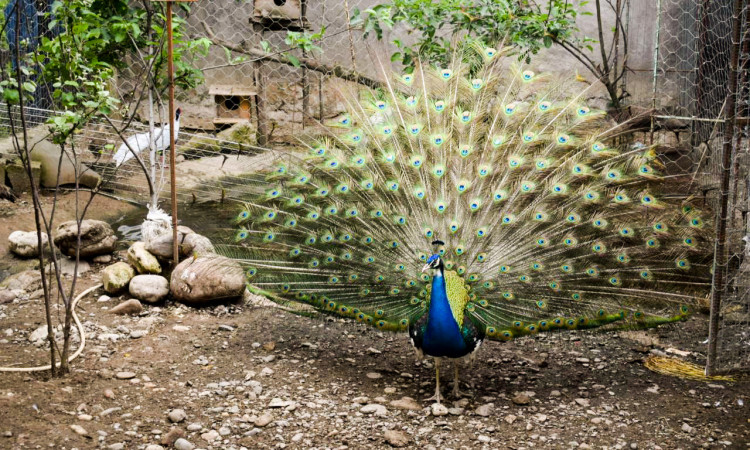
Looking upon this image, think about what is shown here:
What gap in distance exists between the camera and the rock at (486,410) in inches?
160

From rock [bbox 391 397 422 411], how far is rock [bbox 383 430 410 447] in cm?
30

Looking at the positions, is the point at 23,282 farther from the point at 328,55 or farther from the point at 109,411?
the point at 328,55

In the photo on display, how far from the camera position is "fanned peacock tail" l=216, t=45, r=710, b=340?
4234 millimetres

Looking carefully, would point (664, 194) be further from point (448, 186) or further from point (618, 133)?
point (448, 186)

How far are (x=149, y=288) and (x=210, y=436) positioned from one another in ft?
6.18

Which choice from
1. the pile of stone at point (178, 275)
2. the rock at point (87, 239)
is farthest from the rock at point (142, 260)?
the rock at point (87, 239)

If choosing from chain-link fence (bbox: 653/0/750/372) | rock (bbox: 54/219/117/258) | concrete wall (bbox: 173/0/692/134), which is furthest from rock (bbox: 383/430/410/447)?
concrete wall (bbox: 173/0/692/134)

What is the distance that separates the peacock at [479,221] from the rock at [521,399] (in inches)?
13.1

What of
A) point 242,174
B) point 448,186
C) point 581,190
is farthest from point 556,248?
point 242,174

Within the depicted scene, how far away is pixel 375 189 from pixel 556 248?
113 cm

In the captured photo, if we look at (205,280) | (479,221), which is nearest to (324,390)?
(479,221)

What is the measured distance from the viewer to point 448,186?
14.6 ft

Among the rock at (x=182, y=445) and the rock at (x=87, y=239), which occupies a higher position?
the rock at (x=87, y=239)

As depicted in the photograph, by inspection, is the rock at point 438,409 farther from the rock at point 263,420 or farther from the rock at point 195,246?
the rock at point 195,246
